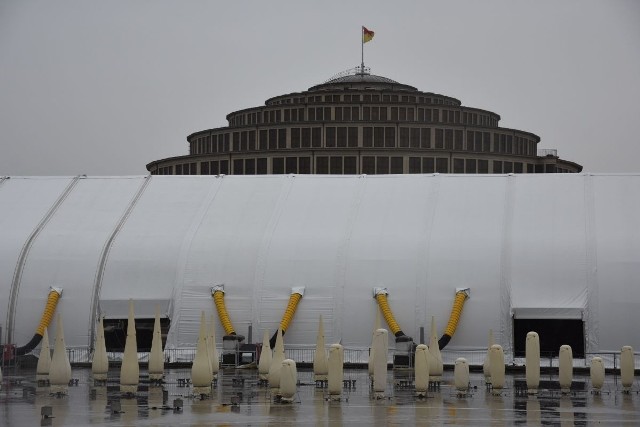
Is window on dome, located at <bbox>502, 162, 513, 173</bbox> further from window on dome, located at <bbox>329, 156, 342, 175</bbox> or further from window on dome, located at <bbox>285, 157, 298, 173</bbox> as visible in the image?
window on dome, located at <bbox>285, 157, 298, 173</bbox>

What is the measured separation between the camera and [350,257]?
212 feet

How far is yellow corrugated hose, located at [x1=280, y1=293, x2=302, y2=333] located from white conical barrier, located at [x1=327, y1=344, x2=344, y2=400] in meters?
17.7

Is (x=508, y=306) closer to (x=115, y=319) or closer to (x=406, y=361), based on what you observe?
(x=406, y=361)

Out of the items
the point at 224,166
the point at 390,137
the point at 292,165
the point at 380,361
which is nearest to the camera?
the point at 380,361

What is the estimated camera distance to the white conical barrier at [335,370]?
44156 millimetres

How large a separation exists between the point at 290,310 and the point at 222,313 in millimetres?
3854

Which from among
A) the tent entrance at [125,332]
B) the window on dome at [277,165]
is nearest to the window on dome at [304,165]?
the window on dome at [277,165]

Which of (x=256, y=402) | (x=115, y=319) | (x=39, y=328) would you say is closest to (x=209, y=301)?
(x=115, y=319)

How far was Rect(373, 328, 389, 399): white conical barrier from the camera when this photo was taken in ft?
147

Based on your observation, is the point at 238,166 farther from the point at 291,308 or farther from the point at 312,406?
the point at 312,406

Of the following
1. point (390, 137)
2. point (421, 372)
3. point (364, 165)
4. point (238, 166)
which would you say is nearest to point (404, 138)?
point (390, 137)

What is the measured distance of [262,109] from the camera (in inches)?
5044

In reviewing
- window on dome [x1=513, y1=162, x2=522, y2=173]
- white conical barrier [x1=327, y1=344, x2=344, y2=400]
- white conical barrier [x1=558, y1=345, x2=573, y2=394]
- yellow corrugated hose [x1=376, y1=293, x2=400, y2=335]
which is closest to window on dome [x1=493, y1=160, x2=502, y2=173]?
window on dome [x1=513, y1=162, x2=522, y2=173]

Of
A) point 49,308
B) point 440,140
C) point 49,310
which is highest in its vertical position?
point 440,140
